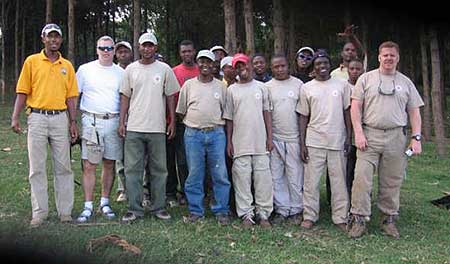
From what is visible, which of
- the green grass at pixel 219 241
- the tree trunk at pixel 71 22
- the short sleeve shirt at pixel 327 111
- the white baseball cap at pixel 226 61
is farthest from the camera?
the tree trunk at pixel 71 22

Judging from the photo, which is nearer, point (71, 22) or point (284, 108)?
point (284, 108)

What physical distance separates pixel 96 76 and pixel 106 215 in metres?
1.44

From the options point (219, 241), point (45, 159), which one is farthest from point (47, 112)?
point (219, 241)

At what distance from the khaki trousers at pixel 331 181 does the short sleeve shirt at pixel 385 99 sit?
486mm

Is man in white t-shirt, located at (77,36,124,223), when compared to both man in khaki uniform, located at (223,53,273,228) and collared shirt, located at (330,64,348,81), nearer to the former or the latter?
man in khaki uniform, located at (223,53,273,228)

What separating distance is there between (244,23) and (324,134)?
45.5ft

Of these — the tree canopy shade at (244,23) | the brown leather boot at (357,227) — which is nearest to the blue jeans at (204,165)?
the brown leather boot at (357,227)

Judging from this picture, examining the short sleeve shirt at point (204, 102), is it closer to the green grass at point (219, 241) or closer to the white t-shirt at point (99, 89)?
the white t-shirt at point (99, 89)

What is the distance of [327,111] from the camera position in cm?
565

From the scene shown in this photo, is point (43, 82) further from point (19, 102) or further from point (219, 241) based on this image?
point (219, 241)

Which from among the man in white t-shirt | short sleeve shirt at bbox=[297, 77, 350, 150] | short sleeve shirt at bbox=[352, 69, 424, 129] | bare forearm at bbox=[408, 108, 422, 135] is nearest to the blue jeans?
the man in white t-shirt

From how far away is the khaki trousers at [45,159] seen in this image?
18.1ft

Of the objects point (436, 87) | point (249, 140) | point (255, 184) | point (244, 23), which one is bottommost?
point (255, 184)

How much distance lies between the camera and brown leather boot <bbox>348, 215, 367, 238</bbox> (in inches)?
217
